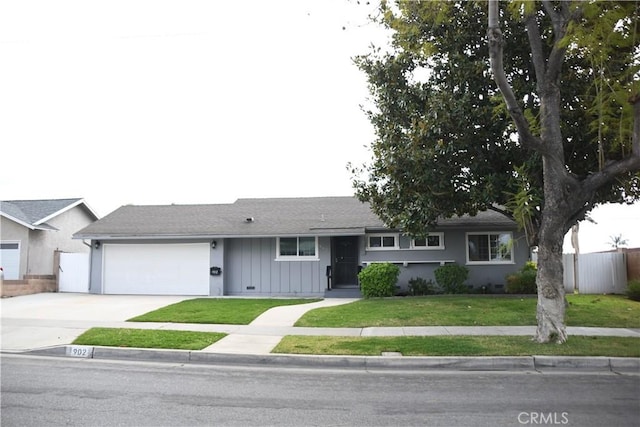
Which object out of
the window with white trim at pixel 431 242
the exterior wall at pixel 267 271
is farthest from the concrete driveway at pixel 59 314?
the window with white trim at pixel 431 242

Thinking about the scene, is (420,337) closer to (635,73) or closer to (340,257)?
(635,73)

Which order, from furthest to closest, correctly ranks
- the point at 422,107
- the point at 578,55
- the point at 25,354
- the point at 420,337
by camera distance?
the point at 422,107 < the point at 578,55 < the point at 420,337 < the point at 25,354

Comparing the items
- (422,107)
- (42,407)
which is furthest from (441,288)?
(42,407)

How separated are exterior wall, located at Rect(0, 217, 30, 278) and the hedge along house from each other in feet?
14.5

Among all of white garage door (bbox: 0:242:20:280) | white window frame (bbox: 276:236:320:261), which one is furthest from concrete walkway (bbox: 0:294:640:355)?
white garage door (bbox: 0:242:20:280)

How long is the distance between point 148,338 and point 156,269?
10890 millimetres

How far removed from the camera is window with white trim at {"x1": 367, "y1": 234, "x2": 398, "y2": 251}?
64.7ft

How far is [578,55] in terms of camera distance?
1225 cm

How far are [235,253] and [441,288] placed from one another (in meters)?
8.42

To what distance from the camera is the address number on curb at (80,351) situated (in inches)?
381

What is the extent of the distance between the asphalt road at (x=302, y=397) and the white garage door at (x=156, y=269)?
1184 centimetres

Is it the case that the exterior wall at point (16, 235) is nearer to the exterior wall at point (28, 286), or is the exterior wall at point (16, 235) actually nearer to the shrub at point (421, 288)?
the exterior wall at point (28, 286)

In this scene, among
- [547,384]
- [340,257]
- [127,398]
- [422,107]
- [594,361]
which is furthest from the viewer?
[340,257]

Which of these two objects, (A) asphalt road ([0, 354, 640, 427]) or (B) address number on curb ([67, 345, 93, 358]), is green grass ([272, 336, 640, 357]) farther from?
(B) address number on curb ([67, 345, 93, 358])
